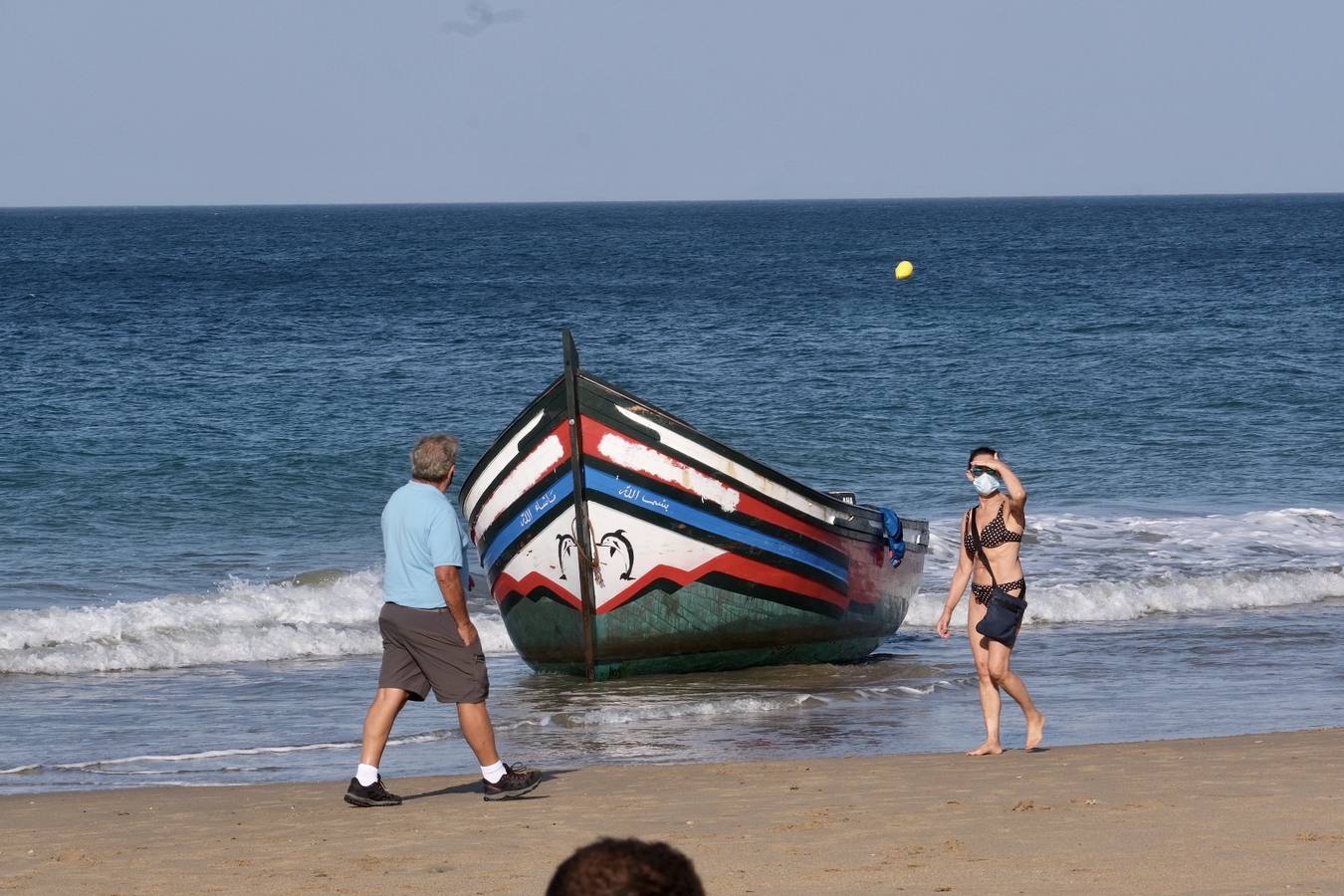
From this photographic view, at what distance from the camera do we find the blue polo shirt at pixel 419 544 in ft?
21.4

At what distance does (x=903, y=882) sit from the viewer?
5.42 meters

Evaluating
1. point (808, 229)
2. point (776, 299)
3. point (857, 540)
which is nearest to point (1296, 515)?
point (857, 540)

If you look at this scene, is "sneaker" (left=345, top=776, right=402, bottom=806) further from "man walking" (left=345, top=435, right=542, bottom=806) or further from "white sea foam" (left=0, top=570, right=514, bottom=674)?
"white sea foam" (left=0, top=570, right=514, bottom=674)

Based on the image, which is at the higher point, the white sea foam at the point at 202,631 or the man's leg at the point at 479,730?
the man's leg at the point at 479,730

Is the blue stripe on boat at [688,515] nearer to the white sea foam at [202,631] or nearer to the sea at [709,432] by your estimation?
the sea at [709,432]

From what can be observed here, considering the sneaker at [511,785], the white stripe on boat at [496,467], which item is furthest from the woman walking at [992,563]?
the white stripe on boat at [496,467]

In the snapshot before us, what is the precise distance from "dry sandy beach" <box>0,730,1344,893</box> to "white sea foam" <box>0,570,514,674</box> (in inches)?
174

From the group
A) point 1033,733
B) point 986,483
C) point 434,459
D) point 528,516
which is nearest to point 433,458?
point 434,459

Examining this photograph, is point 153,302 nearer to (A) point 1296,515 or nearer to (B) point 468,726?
(A) point 1296,515

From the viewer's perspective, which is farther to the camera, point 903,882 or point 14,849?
point 14,849

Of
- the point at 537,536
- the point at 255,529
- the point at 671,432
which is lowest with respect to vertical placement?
the point at 255,529

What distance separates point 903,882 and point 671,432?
15.6 ft

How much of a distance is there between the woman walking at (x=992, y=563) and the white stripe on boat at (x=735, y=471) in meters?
2.48

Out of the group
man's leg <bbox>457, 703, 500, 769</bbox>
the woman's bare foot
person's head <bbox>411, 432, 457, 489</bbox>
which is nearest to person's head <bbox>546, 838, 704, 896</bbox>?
person's head <bbox>411, 432, 457, 489</bbox>
